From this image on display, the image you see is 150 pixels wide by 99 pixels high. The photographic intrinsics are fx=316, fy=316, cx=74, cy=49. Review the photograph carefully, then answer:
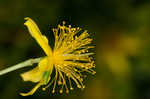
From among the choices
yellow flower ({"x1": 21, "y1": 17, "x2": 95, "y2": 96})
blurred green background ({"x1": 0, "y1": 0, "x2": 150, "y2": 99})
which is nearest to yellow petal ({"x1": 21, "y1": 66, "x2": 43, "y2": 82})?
yellow flower ({"x1": 21, "y1": 17, "x2": 95, "y2": 96})

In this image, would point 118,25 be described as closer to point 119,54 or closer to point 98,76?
point 119,54

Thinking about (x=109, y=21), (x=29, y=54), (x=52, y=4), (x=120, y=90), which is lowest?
(x=120, y=90)

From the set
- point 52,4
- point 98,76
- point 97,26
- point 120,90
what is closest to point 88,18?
point 97,26

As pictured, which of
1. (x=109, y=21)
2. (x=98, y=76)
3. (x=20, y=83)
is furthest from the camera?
(x=109, y=21)

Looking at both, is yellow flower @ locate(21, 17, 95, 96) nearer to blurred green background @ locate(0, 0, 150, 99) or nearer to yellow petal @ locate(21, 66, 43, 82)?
yellow petal @ locate(21, 66, 43, 82)

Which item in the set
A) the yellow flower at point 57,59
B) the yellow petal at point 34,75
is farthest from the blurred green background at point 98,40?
the yellow petal at point 34,75

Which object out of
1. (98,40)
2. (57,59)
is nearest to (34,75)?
(57,59)

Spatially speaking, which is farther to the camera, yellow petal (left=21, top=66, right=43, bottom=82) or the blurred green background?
the blurred green background

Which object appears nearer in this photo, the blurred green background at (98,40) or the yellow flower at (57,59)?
the yellow flower at (57,59)

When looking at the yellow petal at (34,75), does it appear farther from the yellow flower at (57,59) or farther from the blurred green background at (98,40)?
the blurred green background at (98,40)
